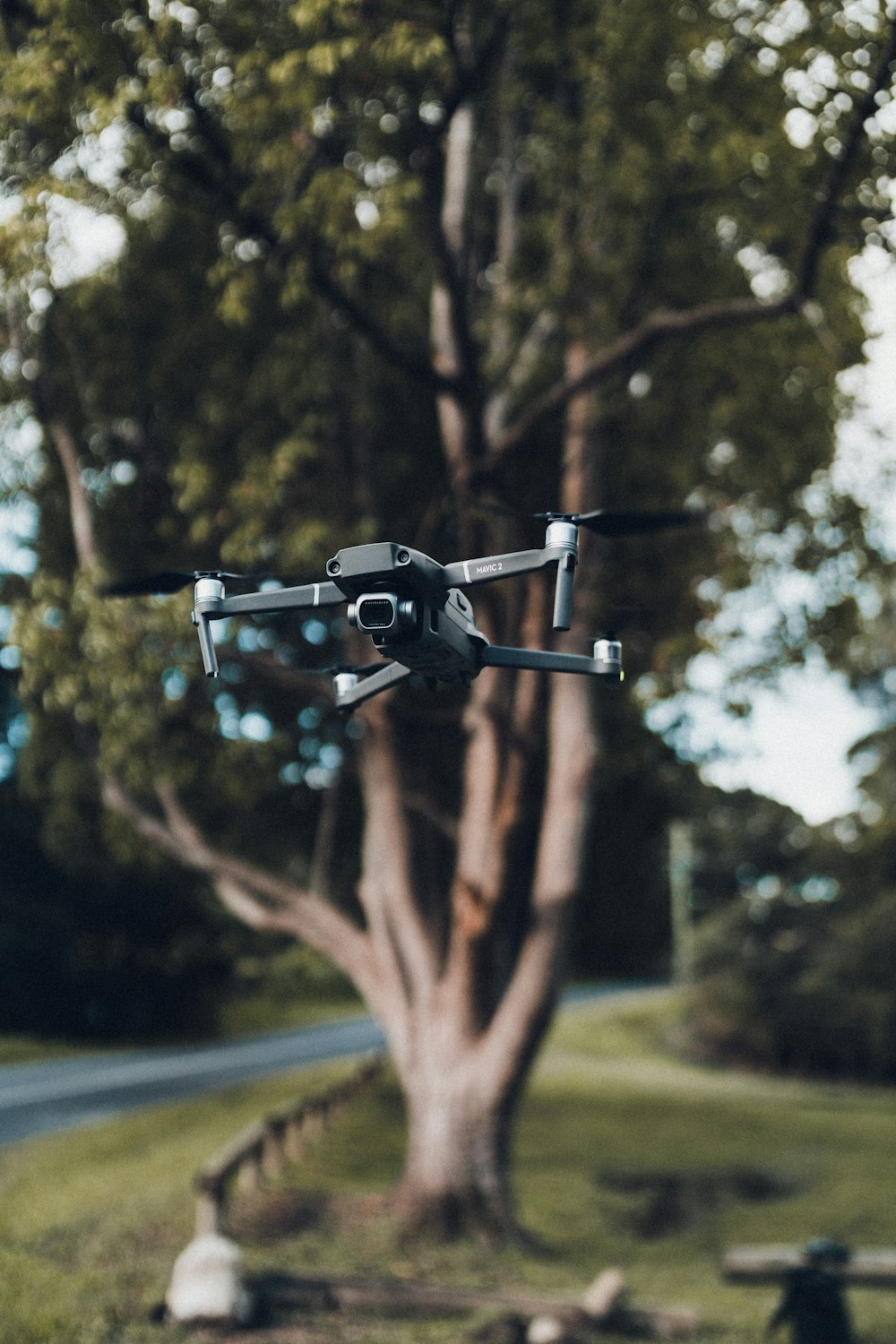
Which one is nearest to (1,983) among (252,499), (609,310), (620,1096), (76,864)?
(76,864)

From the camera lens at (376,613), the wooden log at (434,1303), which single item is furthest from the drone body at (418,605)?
the wooden log at (434,1303)

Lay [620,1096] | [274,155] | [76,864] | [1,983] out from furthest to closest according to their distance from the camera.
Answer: [1,983], [620,1096], [76,864], [274,155]

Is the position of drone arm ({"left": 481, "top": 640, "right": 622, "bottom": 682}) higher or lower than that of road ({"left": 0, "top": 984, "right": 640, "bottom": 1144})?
higher

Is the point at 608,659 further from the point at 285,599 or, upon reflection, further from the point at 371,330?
the point at 371,330

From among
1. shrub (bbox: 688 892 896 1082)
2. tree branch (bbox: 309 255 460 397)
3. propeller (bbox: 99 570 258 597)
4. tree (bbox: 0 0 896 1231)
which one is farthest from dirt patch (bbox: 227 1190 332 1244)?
shrub (bbox: 688 892 896 1082)

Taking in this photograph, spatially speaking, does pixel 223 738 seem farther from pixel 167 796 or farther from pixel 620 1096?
pixel 620 1096

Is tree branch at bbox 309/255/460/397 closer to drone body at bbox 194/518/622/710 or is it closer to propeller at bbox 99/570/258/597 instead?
propeller at bbox 99/570/258/597

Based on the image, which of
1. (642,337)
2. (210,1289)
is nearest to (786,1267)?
(210,1289)

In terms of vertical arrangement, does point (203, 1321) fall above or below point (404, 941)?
below
